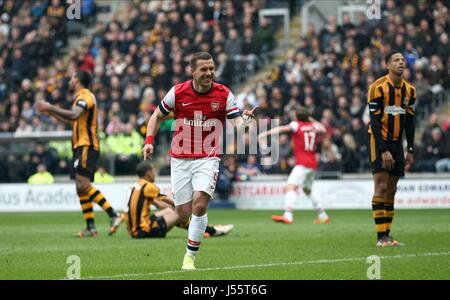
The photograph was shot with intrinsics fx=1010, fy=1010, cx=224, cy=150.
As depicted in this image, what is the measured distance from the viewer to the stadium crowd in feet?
90.4

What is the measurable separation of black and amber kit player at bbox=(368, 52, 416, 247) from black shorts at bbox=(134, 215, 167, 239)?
12.5ft

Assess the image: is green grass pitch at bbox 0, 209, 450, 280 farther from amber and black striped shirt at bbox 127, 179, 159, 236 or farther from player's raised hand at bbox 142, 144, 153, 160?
player's raised hand at bbox 142, 144, 153, 160

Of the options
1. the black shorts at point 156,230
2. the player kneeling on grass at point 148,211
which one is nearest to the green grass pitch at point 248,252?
the black shorts at point 156,230

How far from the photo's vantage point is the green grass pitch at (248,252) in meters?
11.0

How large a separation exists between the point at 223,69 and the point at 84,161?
46.4 ft

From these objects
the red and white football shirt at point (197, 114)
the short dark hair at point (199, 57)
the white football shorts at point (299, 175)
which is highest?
the short dark hair at point (199, 57)

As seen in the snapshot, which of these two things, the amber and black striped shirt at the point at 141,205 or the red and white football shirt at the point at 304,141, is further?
the red and white football shirt at the point at 304,141

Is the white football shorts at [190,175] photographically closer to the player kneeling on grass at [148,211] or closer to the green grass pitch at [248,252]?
the green grass pitch at [248,252]

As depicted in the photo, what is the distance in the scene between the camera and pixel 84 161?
17.4 metres

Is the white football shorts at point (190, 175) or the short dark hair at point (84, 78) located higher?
the short dark hair at point (84, 78)

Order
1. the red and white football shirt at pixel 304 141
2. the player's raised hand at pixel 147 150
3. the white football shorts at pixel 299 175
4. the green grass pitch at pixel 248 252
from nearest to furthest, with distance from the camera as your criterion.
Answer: the green grass pitch at pixel 248 252, the player's raised hand at pixel 147 150, the red and white football shirt at pixel 304 141, the white football shorts at pixel 299 175

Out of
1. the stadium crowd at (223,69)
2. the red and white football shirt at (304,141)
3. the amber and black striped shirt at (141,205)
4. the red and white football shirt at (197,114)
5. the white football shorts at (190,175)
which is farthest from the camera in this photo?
the stadium crowd at (223,69)

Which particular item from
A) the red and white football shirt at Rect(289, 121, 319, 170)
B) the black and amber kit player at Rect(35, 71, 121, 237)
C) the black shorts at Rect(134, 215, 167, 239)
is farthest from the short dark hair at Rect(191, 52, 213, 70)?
the red and white football shirt at Rect(289, 121, 319, 170)
